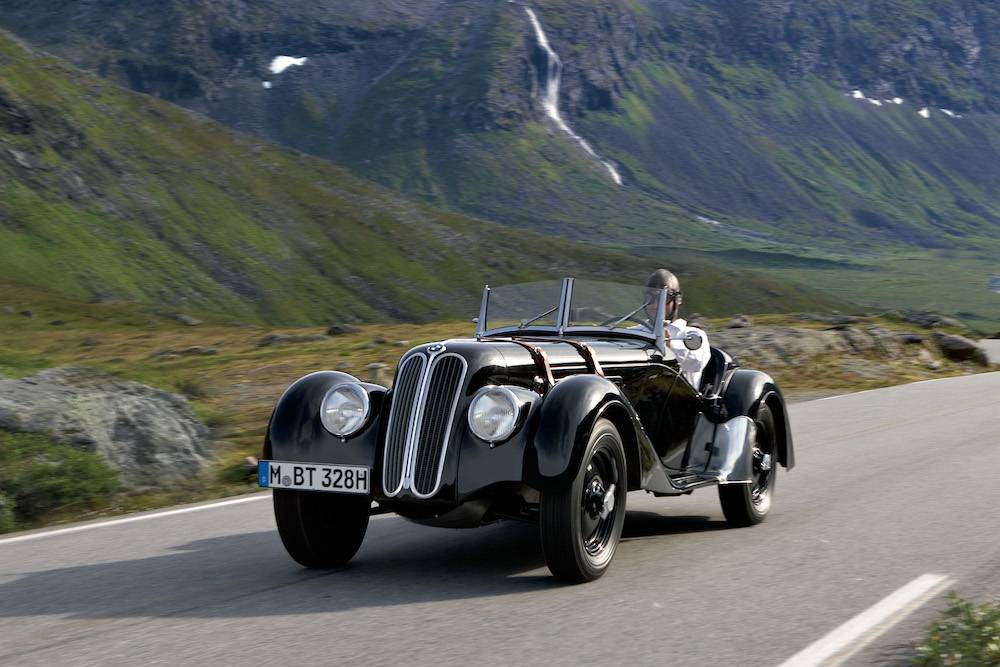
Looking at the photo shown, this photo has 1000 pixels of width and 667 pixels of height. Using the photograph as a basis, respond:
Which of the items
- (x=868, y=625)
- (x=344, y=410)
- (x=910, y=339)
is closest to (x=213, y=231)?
(x=910, y=339)

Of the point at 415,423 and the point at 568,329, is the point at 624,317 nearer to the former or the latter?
the point at 568,329

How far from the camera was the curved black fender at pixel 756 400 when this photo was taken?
8.73m

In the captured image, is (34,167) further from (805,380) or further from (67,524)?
(67,524)

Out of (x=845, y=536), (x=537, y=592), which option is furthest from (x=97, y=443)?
(x=845, y=536)

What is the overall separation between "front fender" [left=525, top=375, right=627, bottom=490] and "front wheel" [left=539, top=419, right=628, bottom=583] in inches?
2.6

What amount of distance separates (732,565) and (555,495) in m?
1.36

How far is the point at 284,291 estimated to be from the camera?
10444cm

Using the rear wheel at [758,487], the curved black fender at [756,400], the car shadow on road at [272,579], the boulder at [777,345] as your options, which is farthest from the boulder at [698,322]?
the car shadow on road at [272,579]

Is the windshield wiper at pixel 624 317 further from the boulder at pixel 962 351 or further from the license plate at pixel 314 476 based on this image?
the boulder at pixel 962 351

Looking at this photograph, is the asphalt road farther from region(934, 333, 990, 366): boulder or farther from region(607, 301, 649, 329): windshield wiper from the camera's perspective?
region(934, 333, 990, 366): boulder

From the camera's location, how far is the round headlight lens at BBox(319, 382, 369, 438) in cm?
673

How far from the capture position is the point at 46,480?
30.8 ft

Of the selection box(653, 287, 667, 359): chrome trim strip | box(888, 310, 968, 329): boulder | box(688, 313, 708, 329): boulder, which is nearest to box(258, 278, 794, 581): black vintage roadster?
box(653, 287, 667, 359): chrome trim strip

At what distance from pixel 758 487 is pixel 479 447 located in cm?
309
